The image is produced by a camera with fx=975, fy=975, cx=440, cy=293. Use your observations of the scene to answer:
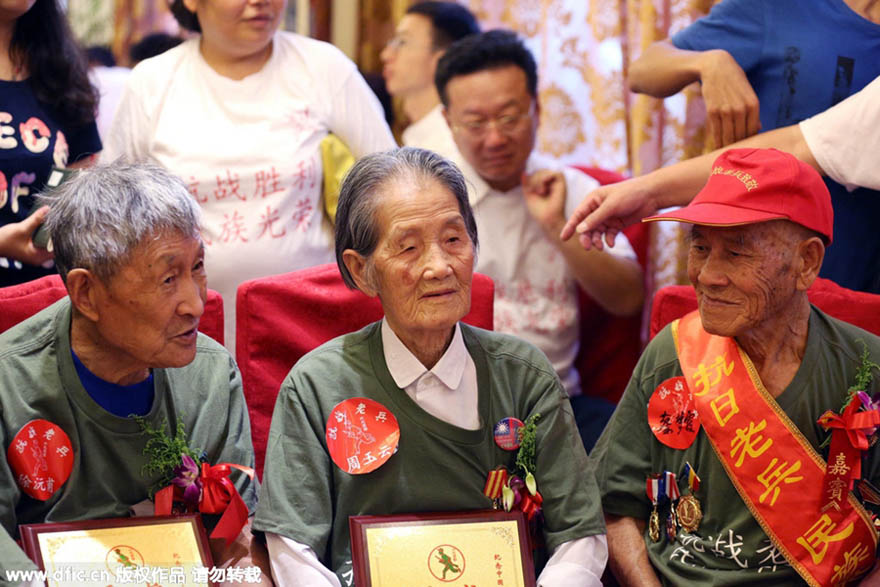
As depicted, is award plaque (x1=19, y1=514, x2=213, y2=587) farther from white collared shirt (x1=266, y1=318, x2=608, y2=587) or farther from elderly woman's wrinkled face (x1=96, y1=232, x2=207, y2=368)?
elderly woman's wrinkled face (x1=96, y1=232, x2=207, y2=368)

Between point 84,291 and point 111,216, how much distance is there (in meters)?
0.14

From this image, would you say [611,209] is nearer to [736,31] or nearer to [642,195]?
[642,195]

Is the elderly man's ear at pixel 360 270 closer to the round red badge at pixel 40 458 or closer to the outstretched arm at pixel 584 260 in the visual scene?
the round red badge at pixel 40 458

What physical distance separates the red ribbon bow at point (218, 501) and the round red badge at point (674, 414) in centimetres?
78

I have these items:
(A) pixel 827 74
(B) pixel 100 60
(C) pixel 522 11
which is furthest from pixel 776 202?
(B) pixel 100 60

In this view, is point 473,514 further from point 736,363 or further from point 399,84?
point 399,84

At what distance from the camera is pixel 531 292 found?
9.44 feet

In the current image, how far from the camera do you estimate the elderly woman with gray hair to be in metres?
1.71

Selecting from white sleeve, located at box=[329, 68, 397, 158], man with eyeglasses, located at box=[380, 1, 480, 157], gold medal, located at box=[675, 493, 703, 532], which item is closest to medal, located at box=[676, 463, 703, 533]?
gold medal, located at box=[675, 493, 703, 532]

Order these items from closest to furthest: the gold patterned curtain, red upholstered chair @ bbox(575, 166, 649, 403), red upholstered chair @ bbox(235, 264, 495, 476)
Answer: red upholstered chair @ bbox(235, 264, 495, 476), red upholstered chair @ bbox(575, 166, 649, 403), the gold patterned curtain

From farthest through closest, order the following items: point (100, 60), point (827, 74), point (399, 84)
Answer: point (100, 60), point (399, 84), point (827, 74)

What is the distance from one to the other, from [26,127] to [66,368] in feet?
2.85

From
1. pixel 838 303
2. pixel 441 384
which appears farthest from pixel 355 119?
pixel 838 303

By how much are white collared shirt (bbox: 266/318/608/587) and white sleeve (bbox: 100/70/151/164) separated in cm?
109
